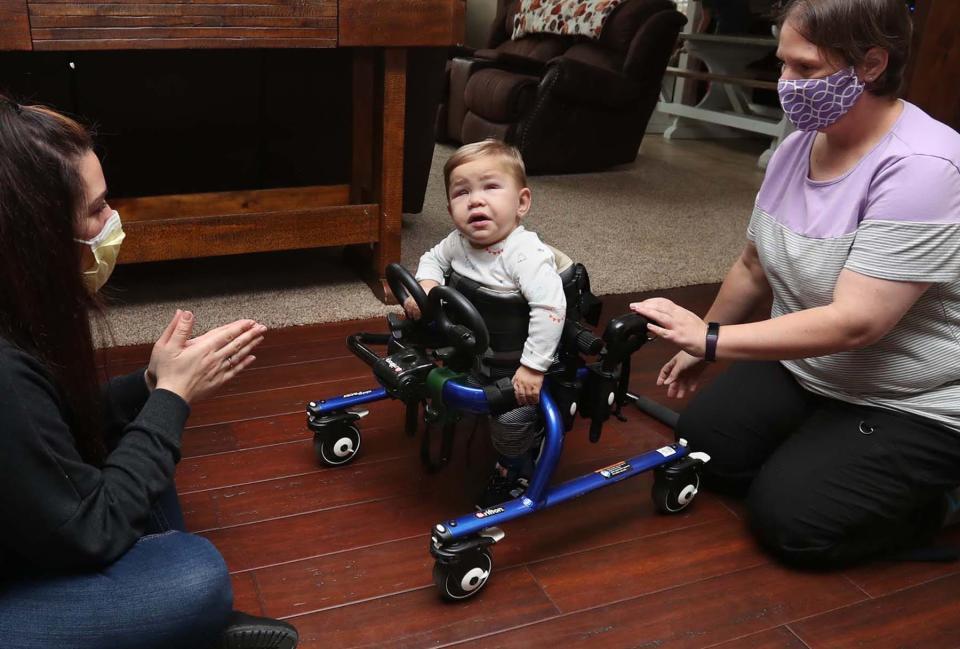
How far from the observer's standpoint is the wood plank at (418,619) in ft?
3.95

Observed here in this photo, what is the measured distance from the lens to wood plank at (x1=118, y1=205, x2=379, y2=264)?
2.16m

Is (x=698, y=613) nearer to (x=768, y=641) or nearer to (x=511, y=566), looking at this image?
(x=768, y=641)

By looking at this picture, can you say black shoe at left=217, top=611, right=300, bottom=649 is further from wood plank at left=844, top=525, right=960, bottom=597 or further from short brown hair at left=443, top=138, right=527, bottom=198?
wood plank at left=844, top=525, right=960, bottom=597

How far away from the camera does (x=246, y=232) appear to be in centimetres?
227

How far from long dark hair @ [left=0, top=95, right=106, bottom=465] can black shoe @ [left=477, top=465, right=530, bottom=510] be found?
28.6 inches

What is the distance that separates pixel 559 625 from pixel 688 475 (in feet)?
1.33

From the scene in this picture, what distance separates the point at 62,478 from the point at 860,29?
117 centimetres

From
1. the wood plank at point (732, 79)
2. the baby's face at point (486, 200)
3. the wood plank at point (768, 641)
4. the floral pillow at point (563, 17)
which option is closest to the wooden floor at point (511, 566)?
the wood plank at point (768, 641)

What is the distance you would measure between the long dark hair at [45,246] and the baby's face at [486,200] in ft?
2.03

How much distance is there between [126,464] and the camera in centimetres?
96

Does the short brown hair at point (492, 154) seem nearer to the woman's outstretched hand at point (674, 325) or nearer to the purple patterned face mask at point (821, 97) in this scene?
the woman's outstretched hand at point (674, 325)

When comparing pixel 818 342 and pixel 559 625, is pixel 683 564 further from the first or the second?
pixel 818 342

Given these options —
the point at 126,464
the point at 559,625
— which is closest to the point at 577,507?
the point at 559,625

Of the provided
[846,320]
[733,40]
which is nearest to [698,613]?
[846,320]
